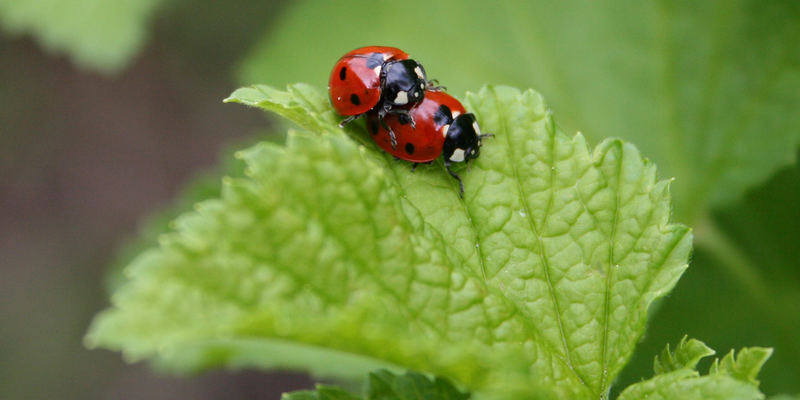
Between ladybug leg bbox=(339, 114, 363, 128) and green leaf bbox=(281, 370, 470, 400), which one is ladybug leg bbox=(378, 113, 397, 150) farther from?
green leaf bbox=(281, 370, 470, 400)

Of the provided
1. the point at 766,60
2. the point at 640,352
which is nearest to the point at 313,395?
the point at 640,352

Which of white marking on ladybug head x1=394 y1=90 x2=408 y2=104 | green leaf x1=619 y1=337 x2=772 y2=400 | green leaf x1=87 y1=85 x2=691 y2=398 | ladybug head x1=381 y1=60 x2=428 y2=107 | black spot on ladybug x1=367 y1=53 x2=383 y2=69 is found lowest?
green leaf x1=619 y1=337 x2=772 y2=400

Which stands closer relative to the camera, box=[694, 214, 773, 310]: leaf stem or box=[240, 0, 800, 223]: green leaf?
box=[240, 0, 800, 223]: green leaf

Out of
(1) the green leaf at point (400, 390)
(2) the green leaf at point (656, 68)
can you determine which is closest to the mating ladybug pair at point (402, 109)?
(1) the green leaf at point (400, 390)

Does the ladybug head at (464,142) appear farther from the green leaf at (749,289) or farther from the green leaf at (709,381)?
the green leaf at (749,289)

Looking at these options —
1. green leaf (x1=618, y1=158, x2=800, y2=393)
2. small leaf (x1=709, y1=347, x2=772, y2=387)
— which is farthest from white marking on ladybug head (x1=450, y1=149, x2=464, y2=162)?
green leaf (x1=618, y1=158, x2=800, y2=393)

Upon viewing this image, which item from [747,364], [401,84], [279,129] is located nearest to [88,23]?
[279,129]
